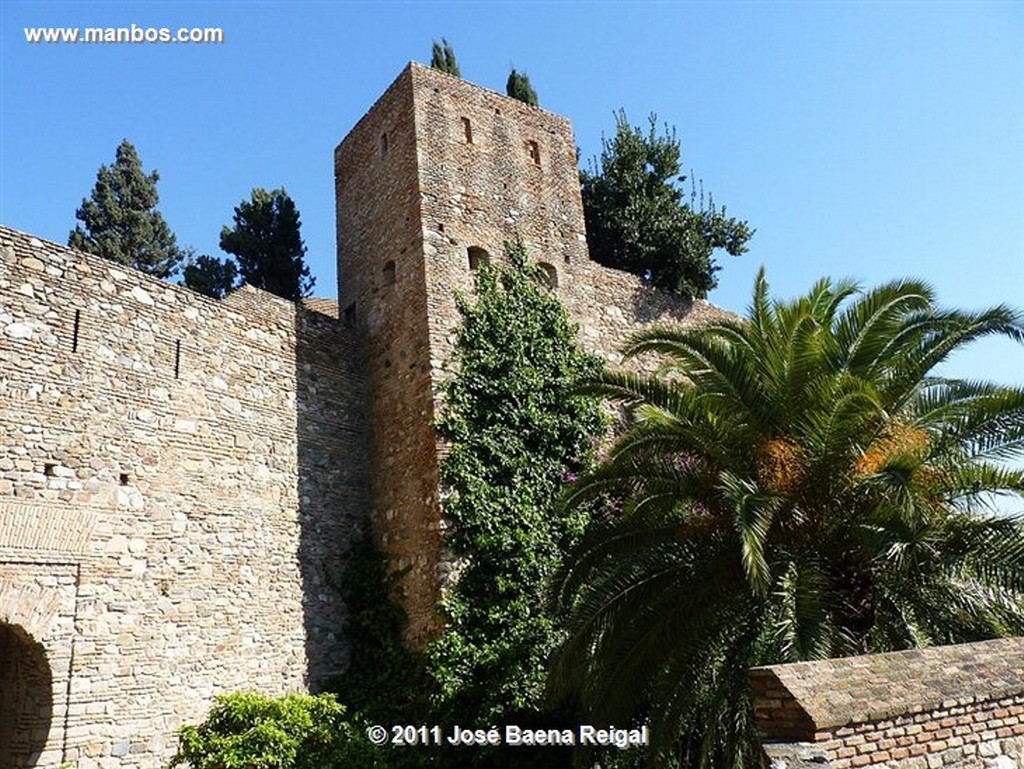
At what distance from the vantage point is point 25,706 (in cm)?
776

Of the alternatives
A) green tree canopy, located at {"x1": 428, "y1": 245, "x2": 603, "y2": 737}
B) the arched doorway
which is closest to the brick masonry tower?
green tree canopy, located at {"x1": 428, "y1": 245, "x2": 603, "y2": 737}

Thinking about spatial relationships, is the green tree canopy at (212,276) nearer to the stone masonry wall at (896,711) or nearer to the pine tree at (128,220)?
the pine tree at (128,220)

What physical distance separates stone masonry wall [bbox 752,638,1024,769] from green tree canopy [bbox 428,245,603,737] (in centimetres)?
389

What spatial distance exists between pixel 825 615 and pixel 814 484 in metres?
1.23

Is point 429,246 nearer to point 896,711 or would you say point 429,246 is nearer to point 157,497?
point 157,497

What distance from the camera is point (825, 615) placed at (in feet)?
19.9

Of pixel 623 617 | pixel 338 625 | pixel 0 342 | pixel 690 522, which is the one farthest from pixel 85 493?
pixel 690 522

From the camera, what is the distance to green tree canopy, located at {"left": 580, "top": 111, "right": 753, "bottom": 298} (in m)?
15.9

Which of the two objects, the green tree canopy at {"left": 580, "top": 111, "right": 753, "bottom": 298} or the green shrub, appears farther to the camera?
the green tree canopy at {"left": 580, "top": 111, "right": 753, "bottom": 298}

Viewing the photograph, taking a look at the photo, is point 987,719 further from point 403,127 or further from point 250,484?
point 403,127

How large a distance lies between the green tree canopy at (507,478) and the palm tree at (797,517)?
1.51 metres

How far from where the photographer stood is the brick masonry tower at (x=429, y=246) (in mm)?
10383

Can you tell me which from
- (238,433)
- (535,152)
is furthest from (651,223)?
(238,433)

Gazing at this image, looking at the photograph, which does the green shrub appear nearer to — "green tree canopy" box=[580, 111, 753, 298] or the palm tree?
the palm tree
